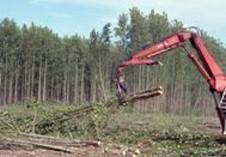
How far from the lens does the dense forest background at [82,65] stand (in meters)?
62.9

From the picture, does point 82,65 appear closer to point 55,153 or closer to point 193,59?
point 193,59

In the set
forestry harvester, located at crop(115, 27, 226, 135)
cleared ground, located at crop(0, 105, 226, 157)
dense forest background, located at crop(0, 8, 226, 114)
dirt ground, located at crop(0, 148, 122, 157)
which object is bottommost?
dirt ground, located at crop(0, 148, 122, 157)

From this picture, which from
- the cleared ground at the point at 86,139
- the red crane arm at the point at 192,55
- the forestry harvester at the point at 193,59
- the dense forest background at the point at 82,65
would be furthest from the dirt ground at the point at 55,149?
the dense forest background at the point at 82,65

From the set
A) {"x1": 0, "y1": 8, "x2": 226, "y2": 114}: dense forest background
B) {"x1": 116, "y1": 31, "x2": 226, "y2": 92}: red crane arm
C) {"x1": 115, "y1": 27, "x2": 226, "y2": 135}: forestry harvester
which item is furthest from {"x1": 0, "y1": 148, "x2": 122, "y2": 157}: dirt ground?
{"x1": 0, "y1": 8, "x2": 226, "y2": 114}: dense forest background

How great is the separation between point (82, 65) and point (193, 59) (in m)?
47.3

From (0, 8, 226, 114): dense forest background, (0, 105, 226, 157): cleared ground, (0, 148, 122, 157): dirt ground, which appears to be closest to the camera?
(0, 148, 122, 157): dirt ground

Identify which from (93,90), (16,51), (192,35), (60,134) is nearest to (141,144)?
(60,134)

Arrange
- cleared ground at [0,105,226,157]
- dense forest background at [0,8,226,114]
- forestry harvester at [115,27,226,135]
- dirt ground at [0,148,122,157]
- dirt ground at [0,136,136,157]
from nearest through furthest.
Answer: dirt ground at [0,148,122,157]
dirt ground at [0,136,136,157]
cleared ground at [0,105,226,157]
forestry harvester at [115,27,226,135]
dense forest background at [0,8,226,114]

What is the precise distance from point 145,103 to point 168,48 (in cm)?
3508

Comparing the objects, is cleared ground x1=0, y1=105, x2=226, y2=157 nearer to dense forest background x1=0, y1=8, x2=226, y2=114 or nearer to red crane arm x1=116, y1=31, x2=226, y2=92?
red crane arm x1=116, y1=31, x2=226, y2=92

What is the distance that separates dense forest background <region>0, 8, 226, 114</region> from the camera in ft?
206

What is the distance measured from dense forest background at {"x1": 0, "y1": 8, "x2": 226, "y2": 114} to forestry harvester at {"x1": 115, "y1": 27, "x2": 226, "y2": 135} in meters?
41.9

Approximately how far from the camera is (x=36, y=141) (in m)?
14.4

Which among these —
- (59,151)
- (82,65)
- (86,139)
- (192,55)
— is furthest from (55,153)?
(82,65)
